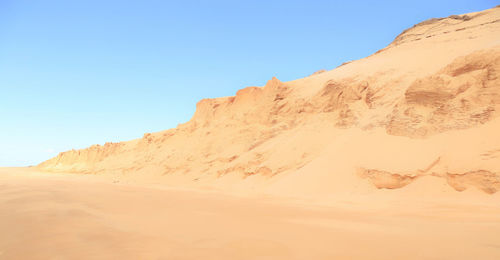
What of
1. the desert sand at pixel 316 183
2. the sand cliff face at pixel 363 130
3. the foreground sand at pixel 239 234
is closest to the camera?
the foreground sand at pixel 239 234

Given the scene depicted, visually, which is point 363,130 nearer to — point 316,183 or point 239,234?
point 316,183

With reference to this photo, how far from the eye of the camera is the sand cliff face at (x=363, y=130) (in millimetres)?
7387

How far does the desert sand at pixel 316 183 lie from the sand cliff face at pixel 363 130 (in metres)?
0.05

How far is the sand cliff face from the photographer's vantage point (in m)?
7.39

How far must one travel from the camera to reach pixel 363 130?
404 inches

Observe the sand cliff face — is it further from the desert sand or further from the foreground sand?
the foreground sand

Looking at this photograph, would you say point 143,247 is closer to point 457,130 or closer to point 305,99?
point 457,130

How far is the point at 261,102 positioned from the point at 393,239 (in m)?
14.7

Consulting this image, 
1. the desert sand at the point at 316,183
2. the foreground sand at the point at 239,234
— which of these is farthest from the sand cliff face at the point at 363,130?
the foreground sand at the point at 239,234

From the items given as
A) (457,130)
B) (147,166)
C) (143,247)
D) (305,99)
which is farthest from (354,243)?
(147,166)

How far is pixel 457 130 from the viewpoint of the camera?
786 centimetres

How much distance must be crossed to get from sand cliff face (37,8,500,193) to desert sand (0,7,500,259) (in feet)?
0.17

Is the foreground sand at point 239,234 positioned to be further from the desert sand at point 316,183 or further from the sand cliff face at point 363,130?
the sand cliff face at point 363,130

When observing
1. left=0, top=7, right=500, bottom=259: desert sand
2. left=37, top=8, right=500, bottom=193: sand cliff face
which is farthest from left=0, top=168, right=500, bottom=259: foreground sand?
left=37, top=8, right=500, bottom=193: sand cliff face
